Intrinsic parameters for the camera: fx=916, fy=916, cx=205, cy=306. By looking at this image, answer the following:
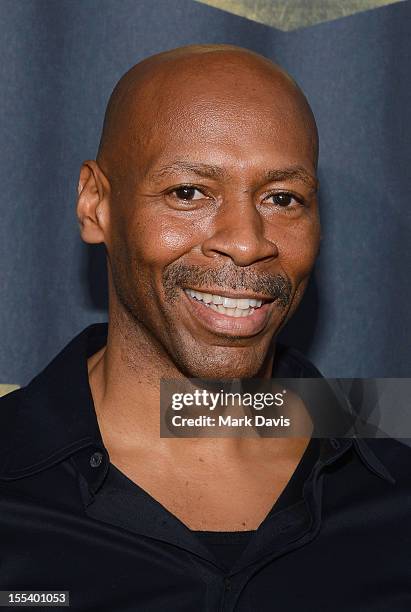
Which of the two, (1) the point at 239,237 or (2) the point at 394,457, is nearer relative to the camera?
(1) the point at 239,237

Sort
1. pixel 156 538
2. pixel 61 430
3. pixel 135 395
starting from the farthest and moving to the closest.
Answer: pixel 135 395 < pixel 61 430 < pixel 156 538

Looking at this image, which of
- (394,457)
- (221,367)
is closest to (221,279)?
(221,367)

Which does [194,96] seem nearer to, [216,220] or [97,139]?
[216,220]

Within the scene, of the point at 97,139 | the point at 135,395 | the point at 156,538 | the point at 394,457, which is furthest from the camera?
the point at 97,139

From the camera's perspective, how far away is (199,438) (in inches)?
60.9

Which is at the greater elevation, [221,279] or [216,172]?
[216,172]

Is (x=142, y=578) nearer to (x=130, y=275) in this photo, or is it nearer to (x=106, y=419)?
(x=106, y=419)

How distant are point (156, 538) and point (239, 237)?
17.7 inches

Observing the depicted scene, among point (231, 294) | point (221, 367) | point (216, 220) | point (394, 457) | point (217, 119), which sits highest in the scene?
point (217, 119)

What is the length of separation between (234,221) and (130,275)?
21cm

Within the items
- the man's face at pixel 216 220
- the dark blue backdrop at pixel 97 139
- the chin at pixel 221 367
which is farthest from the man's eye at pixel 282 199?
the dark blue backdrop at pixel 97 139

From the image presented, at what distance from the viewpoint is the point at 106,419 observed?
5.05ft

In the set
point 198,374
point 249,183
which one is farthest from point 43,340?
point 249,183

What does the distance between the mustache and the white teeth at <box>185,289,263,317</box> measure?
21 millimetres
